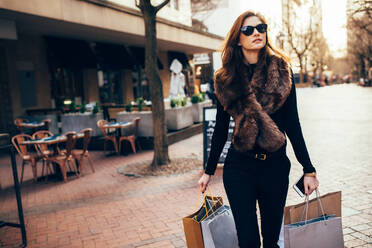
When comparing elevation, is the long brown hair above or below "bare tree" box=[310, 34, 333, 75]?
below

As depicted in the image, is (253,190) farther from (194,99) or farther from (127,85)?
(127,85)

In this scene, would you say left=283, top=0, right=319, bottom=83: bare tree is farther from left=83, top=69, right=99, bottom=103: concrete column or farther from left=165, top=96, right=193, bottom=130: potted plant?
left=165, top=96, right=193, bottom=130: potted plant

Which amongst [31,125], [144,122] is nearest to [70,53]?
[31,125]

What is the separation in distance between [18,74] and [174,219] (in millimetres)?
10878

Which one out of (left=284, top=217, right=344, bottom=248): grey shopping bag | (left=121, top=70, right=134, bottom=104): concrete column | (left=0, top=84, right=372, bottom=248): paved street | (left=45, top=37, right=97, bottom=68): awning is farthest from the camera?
(left=121, top=70, right=134, bottom=104): concrete column

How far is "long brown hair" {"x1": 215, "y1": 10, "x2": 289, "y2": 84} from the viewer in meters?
2.30

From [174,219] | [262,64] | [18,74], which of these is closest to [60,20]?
[18,74]

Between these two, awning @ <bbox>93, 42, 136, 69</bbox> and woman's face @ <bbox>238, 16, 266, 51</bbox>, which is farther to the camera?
awning @ <bbox>93, 42, 136, 69</bbox>

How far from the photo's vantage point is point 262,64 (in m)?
2.28

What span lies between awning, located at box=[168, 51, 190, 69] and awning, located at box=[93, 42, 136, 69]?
4.92m

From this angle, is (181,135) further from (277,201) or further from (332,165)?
(277,201)

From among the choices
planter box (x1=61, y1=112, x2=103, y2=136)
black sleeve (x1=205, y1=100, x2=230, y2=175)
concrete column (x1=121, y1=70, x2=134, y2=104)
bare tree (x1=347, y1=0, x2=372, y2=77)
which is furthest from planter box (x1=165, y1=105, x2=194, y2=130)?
bare tree (x1=347, y1=0, x2=372, y2=77)

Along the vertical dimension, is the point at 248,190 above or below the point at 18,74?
below

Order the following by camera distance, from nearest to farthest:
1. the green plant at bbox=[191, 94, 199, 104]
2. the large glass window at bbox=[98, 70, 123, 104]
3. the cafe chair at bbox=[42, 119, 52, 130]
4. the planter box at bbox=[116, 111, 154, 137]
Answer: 1. the planter box at bbox=[116, 111, 154, 137]
2. the cafe chair at bbox=[42, 119, 52, 130]
3. the green plant at bbox=[191, 94, 199, 104]
4. the large glass window at bbox=[98, 70, 123, 104]
